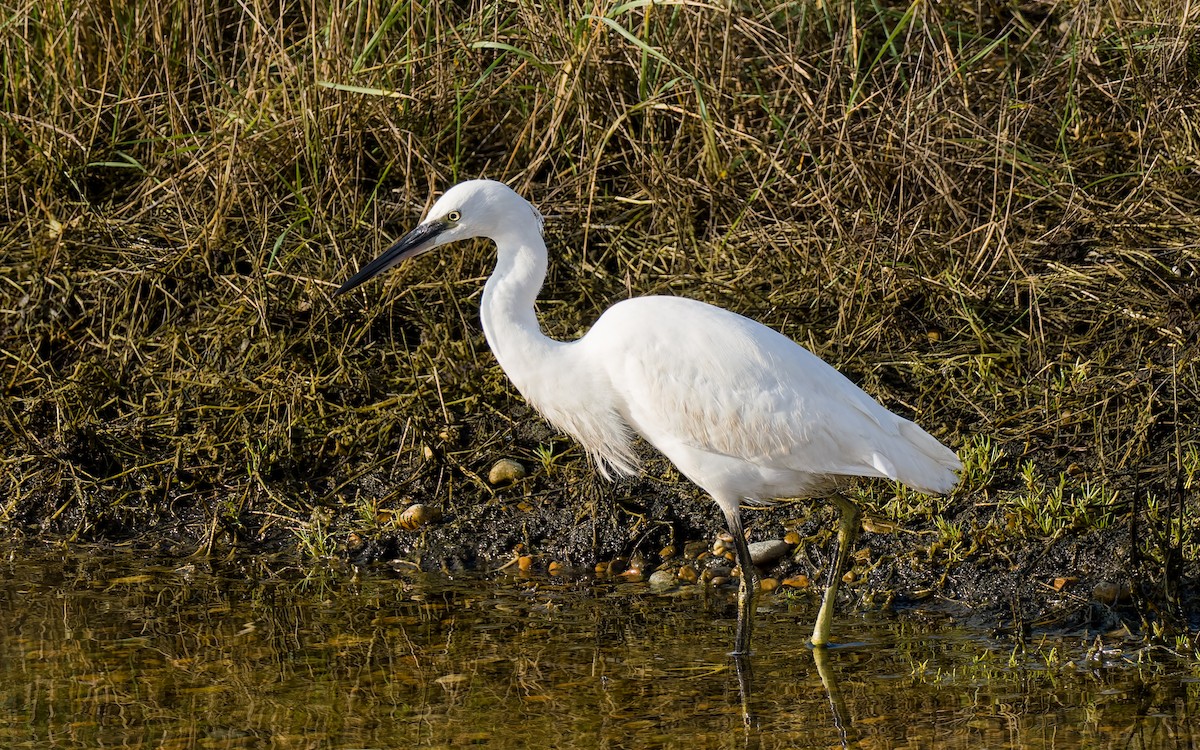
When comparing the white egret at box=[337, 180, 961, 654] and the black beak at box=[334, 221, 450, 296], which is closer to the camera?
the white egret at box=[337, 180, 961, 654]

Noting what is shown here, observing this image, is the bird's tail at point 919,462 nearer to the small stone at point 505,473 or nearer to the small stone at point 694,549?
the small stone at point 694,549

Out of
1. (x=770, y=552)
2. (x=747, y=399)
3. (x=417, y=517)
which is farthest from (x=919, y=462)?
(x=417, y=517)

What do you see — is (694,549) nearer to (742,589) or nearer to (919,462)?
(742,589)

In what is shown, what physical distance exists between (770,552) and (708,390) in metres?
0.80

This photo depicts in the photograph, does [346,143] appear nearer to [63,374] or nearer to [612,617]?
[63,374]

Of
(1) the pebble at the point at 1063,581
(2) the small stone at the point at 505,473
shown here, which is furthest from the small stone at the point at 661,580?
(1) the pebble at the point at 1063,581

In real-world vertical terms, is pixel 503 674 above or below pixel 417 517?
above

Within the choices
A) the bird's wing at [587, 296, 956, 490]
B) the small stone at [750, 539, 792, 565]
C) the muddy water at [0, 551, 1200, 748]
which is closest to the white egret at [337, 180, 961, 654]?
the bird's wing at [587, 296, 956, 490]

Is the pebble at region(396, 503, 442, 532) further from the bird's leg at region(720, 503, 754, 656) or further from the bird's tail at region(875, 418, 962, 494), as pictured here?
the bird's tail at region(875, 418, 962, 494)

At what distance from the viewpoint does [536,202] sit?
534 cm

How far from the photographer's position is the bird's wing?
12.0ft

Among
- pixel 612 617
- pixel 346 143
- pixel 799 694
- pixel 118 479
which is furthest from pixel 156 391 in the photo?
pixel 799 694

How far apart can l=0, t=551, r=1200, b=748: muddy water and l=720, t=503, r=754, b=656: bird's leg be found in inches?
2.3

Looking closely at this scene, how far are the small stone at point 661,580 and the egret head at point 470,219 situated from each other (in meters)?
→ 1.14
